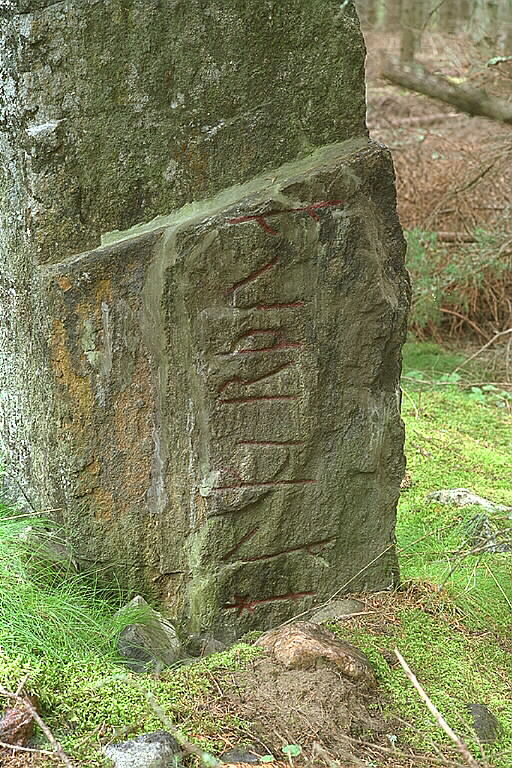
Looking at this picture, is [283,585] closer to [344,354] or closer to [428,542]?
[344,354]

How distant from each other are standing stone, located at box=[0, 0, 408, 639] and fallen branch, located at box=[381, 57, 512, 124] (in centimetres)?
381

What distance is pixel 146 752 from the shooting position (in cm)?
175

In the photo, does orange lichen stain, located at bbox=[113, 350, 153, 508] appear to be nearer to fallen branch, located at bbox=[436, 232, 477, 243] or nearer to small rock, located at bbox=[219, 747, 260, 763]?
small rock, located at bbox=[219, 747, 260, 763]

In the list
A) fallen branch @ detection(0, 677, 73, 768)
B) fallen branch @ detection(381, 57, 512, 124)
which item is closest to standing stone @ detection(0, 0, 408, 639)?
fallen branch @ detection(0, 677, 73, 768)

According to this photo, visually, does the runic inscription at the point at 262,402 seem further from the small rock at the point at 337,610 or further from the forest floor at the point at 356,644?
the forest floor at the point at 356,644

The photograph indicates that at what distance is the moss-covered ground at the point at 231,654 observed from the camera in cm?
189

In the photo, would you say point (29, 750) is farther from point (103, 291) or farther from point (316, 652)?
point (103, 291)

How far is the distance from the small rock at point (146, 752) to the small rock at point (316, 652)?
39 centimetres

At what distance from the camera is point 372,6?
42.2ft

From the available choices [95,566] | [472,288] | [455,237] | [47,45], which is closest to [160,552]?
[95,566]

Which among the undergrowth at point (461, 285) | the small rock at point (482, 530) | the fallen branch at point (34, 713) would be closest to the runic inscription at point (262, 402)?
the fallen branch at point (34, 713)

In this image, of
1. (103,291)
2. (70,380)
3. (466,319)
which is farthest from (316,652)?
(466,319)

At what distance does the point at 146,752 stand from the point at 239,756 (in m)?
0.20

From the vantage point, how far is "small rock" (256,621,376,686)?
2.08 meters
